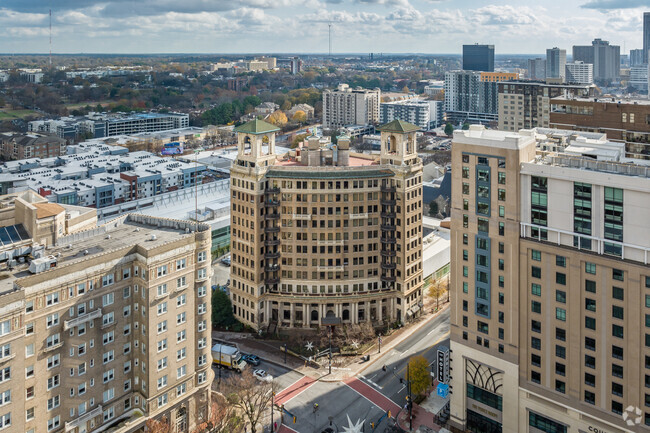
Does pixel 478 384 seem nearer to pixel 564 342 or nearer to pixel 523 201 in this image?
pixel 564 342

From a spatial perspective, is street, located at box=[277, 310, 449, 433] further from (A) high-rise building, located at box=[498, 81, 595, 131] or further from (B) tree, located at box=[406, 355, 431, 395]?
(A) high-rise building, located at box=[498, 81, 595, 131]

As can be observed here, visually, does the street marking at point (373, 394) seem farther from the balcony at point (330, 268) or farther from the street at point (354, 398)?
the balcony at point (330, 268)

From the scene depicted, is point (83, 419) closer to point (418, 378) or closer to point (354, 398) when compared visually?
point (354, 398)

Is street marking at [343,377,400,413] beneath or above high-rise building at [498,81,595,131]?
beneath

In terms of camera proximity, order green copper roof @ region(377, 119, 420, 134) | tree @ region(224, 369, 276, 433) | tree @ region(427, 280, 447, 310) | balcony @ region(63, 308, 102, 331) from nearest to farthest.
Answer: balcony @ region(63, 308, 102, 331), tree @ region(224, 369, 276, 433), green copper roof @ region(377, 119, 420, 134), tree @ region(427, 280, 447, 310)

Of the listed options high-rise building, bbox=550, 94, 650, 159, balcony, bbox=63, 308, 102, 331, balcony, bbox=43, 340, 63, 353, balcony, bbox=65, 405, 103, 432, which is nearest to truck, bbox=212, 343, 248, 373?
balcony, bbox=65, 405, 103, 432

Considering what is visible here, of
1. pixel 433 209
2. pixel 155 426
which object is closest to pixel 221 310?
pixel 155 426

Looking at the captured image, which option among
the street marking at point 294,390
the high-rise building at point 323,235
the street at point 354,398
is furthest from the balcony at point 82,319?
the high-rise building at point 323,235
